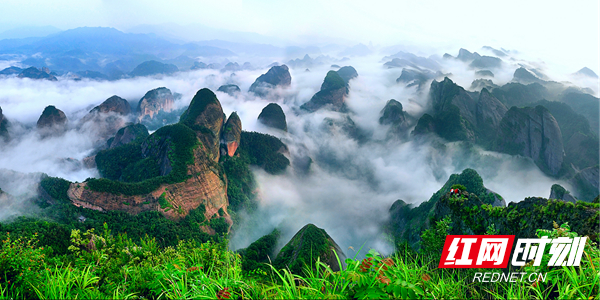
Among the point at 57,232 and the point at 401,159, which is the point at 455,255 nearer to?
the point at 57,232

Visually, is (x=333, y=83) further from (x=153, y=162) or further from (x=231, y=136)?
(x=153, y=162)

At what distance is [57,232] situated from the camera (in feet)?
89.7

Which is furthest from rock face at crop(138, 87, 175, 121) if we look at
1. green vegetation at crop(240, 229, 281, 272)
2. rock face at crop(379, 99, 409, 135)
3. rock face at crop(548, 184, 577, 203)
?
rock face at crop(548, 184, 577, 203)

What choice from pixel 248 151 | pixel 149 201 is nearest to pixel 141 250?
pixel 149 201

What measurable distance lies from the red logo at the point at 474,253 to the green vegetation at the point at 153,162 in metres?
47.3

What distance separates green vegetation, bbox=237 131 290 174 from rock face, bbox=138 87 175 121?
91056 millimetres

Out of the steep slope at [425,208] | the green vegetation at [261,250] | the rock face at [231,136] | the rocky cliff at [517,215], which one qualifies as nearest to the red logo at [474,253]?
the rocky cliff at [517,215]

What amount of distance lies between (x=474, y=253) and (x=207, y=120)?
68.6 meters

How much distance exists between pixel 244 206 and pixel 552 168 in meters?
87.6

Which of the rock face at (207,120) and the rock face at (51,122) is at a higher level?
the rock face at (207,120)

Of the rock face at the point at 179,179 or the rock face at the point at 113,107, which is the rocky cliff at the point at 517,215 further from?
the rock face at the point at 113,107

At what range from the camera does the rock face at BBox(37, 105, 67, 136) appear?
99875mm

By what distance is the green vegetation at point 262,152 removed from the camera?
75.4m

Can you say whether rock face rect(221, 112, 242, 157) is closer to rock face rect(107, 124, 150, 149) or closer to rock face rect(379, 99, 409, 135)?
rock face rect(107, 124, 150, 149)
